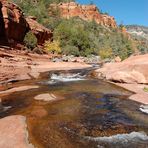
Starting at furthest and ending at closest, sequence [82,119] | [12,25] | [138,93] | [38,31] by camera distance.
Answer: [38,31] → [12,25] → [138,93] → [82,119]

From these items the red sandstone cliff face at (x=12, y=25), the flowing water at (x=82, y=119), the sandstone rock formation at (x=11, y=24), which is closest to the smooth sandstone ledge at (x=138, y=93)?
the flowing water at (x=82, y=119)

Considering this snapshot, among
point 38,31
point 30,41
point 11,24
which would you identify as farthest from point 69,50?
point 11,24

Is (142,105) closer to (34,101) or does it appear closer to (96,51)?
(34,101)

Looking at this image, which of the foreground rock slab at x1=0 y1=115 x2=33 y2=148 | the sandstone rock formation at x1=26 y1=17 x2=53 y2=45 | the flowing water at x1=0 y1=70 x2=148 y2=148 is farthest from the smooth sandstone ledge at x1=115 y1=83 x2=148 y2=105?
the sandstone rock formation at x1=26 y1=17 x2=53 y2=45

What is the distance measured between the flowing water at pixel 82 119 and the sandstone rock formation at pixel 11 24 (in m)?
52.7

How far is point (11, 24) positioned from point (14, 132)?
65.4m

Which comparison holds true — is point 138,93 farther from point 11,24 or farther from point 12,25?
point 12,25

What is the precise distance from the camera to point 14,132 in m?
12.3

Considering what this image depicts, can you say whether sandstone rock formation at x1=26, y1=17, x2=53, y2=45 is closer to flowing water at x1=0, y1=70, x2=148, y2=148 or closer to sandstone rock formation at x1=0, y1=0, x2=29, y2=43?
sandstone rock formation at x1=0, y1=0, x2=29, y2=43

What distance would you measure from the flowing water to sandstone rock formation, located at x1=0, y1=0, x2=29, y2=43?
52711mm

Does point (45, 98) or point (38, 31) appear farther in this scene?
point (38, 31)

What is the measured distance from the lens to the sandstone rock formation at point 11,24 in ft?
234

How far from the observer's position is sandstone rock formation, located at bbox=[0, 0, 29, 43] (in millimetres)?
71250

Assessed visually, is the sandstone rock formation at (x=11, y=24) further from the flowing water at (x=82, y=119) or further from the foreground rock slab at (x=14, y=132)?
the foreground rock slab at (x=14, y=132)
